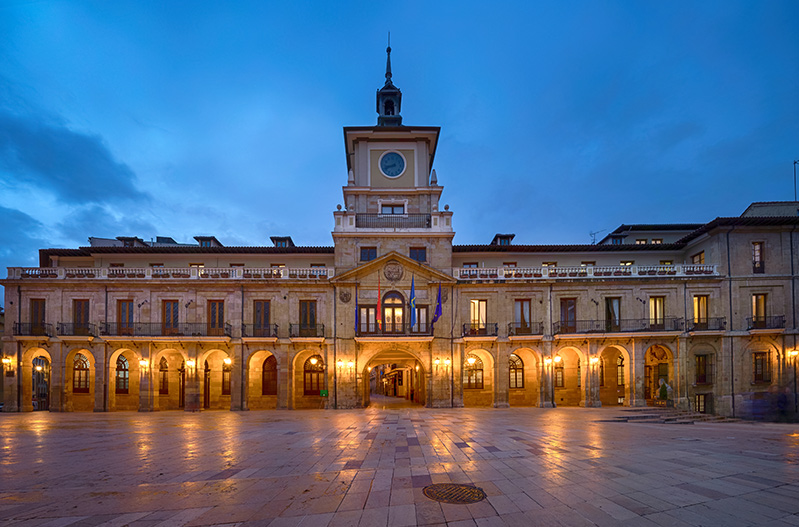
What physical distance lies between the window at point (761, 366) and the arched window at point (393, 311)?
27626 mm

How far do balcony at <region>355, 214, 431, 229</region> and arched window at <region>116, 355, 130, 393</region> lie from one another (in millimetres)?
21684

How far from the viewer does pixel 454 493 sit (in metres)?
8.65

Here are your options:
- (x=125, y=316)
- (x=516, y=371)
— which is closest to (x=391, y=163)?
(x=516, y=371)

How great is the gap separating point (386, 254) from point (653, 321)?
21.7 m

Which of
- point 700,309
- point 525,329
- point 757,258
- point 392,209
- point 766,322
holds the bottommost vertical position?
point 525,329

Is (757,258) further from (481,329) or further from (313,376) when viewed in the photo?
(313,376)

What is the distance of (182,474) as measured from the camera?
10594 mm

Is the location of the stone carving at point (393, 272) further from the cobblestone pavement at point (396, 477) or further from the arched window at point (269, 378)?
the cobblestone pavement at point (396, 477)

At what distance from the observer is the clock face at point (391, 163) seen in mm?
36562

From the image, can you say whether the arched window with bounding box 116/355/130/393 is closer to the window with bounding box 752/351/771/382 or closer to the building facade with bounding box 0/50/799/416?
the building facade with bounding box 0/50/799/416

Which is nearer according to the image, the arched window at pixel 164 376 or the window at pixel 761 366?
the window at pixel 761 366

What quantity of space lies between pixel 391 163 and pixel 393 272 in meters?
10.7

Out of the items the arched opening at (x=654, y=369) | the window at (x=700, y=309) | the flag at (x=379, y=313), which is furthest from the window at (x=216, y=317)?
the window at (x=700, y=309)

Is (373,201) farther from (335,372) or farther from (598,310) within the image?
(598,310)
